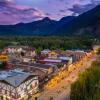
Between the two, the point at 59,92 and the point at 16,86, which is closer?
the point at 16,86

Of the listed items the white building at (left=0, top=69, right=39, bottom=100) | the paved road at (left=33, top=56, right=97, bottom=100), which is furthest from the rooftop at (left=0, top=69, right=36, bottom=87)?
the paved road at (left=33, top=56, right=97, bottom=100)

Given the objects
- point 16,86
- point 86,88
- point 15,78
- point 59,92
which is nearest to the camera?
point 86,88

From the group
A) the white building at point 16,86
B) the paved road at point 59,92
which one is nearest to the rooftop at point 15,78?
the white building at point 16,86

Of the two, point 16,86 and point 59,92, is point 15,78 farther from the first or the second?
point 59,92

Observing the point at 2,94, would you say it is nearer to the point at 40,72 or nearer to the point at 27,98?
the point at 27,98

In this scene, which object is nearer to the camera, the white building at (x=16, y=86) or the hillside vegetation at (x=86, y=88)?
the hillside vegetation at (x=86, y=88)

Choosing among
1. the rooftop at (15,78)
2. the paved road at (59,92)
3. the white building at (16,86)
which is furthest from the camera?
the paved road at (59,92)

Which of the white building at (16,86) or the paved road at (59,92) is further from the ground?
the white building at (16,86)

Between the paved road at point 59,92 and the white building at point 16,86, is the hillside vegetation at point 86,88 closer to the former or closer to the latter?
the paved road at point 59,92

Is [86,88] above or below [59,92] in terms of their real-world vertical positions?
above

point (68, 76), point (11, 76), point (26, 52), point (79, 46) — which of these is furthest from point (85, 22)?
point (11, 76)

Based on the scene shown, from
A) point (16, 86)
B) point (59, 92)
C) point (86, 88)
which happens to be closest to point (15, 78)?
point (16, 86)
